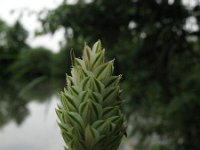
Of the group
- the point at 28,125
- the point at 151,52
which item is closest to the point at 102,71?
the point at 151,52

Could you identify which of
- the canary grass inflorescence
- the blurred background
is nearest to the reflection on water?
the blurred background

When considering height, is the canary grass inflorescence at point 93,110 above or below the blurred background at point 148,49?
below

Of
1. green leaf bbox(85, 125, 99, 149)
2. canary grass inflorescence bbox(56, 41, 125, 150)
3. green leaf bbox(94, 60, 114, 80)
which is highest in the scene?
green leaf bbox(94, 60, 114, 80)

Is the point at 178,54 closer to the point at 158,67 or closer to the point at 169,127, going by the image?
the point at 158,67

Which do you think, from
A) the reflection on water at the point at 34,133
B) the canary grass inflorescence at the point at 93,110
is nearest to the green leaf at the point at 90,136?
the canary grass inflorescence at the point at 93,110

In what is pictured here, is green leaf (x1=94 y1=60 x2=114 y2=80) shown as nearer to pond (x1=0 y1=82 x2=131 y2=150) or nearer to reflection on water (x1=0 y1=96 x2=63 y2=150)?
reflection on water (x1=0 y1=96 x2=63 y2=150)

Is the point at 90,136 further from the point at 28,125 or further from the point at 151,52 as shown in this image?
the point at 28,125

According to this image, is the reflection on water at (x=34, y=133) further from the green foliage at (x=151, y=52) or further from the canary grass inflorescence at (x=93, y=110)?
the canary grass inflorescence at (x=93, y=110)
